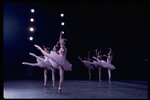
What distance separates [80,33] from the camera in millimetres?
12508

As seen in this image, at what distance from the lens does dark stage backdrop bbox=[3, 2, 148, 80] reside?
11.4 m

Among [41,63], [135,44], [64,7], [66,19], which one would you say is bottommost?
[41,63]

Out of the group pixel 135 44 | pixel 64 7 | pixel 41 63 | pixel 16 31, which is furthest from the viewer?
pixel 135 44

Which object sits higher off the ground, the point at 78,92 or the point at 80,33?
the point at 80,33

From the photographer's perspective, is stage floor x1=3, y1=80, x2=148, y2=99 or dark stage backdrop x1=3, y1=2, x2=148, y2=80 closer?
stage floor x1=3, y1=80, x2=148, y2=99

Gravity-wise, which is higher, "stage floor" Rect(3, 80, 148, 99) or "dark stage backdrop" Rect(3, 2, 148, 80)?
"dark stage backdrop" Rect(3, 2, 148, 80)

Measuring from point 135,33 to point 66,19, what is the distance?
497 cm

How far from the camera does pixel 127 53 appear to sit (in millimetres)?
12906

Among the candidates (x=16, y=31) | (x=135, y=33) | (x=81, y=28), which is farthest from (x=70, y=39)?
(x=135, y=33)

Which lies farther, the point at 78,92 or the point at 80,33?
the point at 80,33

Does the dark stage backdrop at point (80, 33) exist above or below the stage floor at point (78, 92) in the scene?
above

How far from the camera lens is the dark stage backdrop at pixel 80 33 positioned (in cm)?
1141

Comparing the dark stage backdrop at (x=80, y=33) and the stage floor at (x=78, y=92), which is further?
the dark stage backdrop at (x=80, y=33)

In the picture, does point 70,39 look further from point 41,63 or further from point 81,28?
point 41,63
